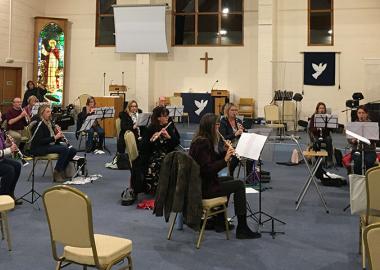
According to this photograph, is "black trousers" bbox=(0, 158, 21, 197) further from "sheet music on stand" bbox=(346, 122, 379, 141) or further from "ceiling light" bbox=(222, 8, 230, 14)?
"ceiling light" bbox=(222, 8, 230, 14)

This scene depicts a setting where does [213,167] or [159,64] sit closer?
[213,167]

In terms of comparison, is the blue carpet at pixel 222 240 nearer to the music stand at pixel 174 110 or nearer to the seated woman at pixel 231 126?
the seated woman at pixel 231 126

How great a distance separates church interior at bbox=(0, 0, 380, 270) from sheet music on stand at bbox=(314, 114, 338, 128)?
0.9 inches

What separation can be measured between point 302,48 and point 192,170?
418 inches

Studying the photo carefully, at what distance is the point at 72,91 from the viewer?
1514cm

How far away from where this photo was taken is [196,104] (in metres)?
13.9

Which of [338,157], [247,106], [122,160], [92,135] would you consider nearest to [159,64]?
[247,106]

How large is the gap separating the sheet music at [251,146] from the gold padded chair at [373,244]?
242cm

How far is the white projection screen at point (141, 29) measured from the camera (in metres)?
14.1

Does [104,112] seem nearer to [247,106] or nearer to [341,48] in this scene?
[247,106]

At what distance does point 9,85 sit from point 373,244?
43.7 feet

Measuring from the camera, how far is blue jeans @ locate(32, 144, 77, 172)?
679 centimetres

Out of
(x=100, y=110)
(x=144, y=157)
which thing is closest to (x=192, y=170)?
(x=144, y=157)

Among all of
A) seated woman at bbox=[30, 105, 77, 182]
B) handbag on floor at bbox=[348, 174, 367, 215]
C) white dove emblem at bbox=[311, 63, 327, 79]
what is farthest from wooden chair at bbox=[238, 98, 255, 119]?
handbag on floor at bbox=[348, 174, 367, 215]
